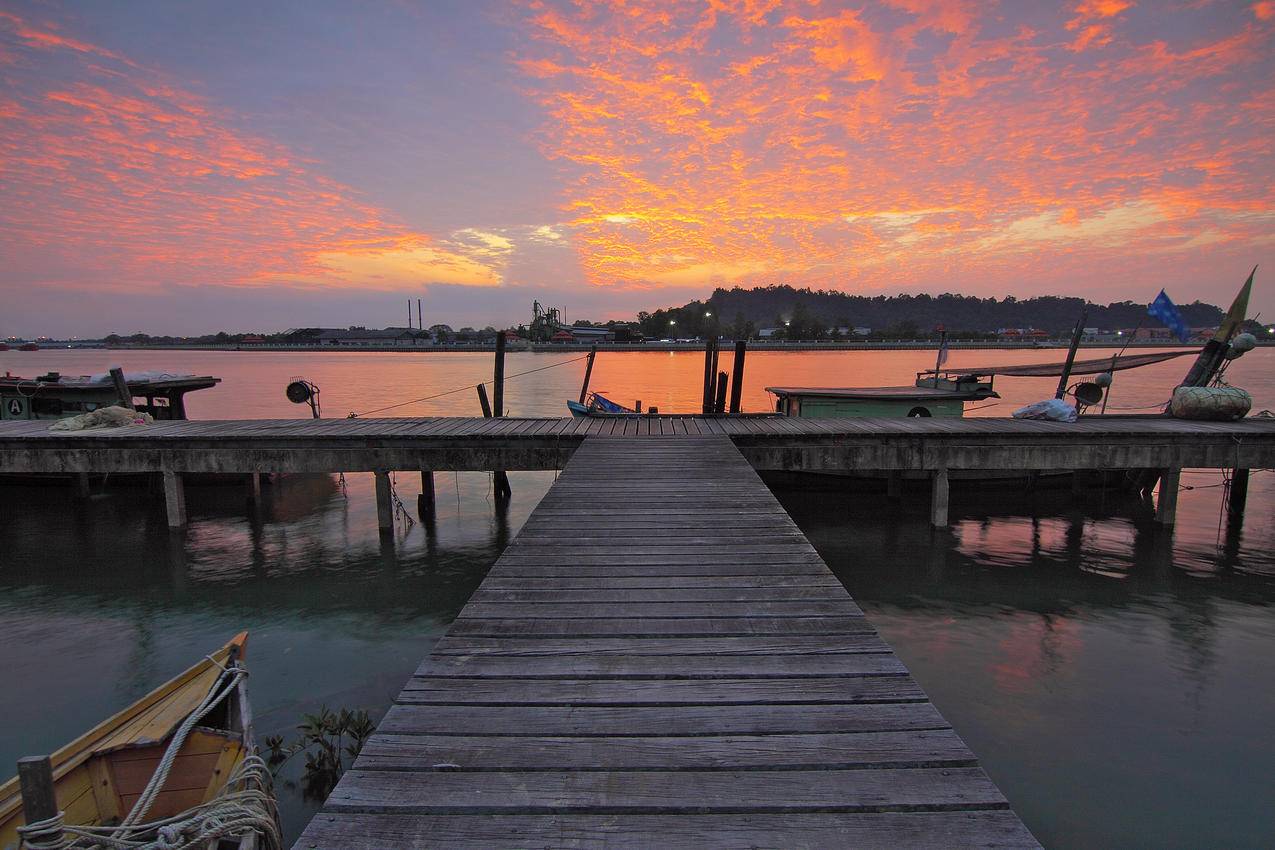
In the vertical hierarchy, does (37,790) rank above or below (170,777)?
above

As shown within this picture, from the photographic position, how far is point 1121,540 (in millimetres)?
13922

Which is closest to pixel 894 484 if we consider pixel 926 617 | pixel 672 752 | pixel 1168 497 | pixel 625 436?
pixel 1168 497

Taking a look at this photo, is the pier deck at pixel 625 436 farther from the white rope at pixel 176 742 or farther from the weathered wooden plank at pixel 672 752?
the weathered wooden plank at pixel 672 752

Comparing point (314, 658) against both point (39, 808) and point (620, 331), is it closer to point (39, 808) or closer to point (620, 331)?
point (39, 808)

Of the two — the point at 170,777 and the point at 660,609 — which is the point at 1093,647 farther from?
the point at 170,777

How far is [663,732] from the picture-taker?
10.2 ft

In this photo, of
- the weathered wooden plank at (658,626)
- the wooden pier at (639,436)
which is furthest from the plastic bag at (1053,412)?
the weathered wooden plank at (658,626)

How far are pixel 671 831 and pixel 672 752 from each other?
490 mm

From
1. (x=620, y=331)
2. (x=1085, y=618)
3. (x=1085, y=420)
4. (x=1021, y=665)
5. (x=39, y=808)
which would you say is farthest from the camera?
(x=620, y=331)

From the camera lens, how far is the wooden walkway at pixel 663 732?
2506mm

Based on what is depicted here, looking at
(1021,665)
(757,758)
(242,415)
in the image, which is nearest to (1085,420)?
(1021,665)

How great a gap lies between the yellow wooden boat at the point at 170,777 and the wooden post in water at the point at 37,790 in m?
0.26

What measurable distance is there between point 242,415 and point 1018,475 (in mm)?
39141

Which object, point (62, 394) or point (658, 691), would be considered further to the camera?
point (62, 394)
